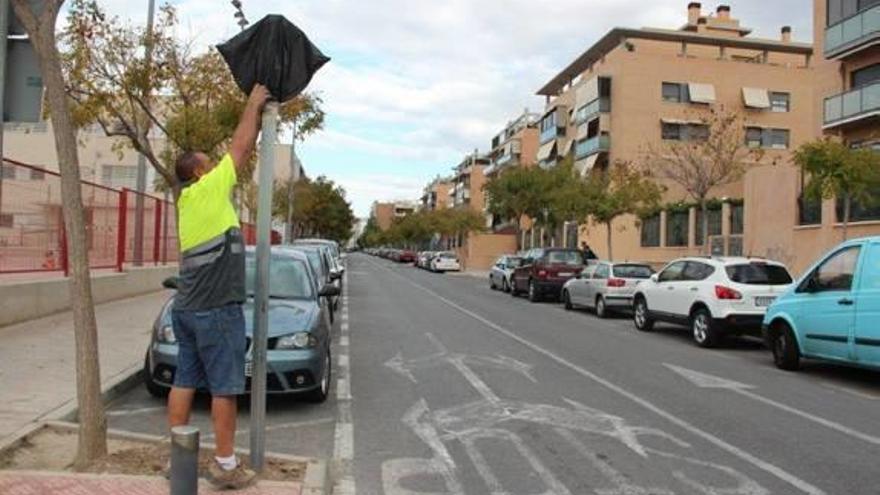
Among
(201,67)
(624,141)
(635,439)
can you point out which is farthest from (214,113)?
(624,141)

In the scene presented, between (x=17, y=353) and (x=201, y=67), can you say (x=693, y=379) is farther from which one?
(x=201, y=67)

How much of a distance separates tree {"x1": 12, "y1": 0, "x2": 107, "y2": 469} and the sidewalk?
991 millimetres

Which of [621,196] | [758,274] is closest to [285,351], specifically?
[758,274]

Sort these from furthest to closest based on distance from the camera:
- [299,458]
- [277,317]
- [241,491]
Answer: [277,317], [299,458], [241,491]

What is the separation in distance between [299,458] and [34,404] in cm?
300

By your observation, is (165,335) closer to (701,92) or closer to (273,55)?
(273,55)

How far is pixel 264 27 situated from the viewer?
570 centimetres

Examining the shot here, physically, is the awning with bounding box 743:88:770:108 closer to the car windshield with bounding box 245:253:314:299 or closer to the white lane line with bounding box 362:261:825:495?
the white lane line with bounding box 362:261:825:495

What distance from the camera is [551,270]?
28391 millimetres

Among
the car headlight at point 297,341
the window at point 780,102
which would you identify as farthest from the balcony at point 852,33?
the window at point 780,102

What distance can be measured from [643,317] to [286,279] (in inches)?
406

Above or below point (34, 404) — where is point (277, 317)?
above

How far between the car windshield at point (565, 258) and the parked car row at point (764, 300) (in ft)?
10.0

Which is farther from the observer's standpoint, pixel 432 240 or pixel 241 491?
pixel 432 240
